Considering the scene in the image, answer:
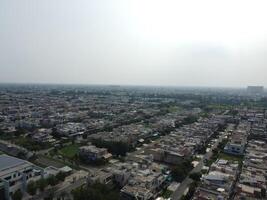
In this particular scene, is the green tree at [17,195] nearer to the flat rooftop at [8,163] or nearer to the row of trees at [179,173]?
the flat rooftop at [8,163]

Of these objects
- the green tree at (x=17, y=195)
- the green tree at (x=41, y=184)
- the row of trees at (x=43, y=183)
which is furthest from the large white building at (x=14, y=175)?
the green tree at (x=41, y=184)

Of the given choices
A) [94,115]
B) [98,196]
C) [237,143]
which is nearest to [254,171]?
[237,143]

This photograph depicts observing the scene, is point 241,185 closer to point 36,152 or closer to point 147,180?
point 147,180

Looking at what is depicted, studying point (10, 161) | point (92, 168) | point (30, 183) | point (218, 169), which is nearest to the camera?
point (30, 183)

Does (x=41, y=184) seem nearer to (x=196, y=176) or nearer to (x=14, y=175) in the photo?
(x=14, y=175)

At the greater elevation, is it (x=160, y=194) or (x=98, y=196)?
(x=98, y=196)
